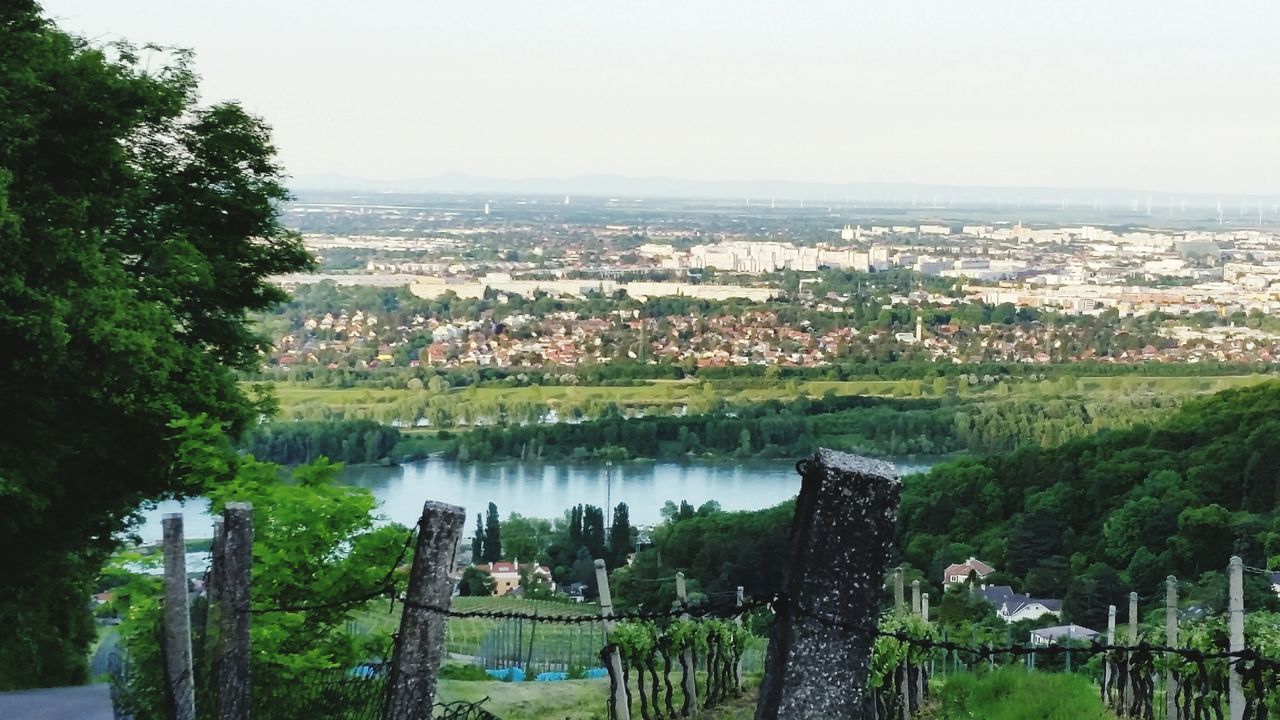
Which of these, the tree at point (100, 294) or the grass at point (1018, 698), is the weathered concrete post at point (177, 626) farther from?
the grass at point (1018, 698)

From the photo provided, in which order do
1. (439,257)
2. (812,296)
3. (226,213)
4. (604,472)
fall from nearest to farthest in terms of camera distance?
(226,213) → (604,472) → (812,296) → (439,257)

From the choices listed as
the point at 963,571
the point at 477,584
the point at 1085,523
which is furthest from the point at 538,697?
the point at 1085,523

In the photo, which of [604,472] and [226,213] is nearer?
[226,213]

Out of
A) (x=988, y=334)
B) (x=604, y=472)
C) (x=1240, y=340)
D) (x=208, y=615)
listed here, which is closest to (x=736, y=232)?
(x=988, y=334)

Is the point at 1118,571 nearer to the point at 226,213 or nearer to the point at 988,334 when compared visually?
the point at 226,213

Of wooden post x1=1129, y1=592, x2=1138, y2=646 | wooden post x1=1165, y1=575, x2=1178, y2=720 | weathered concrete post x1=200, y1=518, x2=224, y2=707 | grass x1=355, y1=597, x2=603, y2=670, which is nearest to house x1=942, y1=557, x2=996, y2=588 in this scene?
grass x1=355, y1=597, x2=603, y2=670

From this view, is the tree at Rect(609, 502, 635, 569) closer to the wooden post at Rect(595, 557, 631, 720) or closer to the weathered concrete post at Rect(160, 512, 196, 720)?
the wooden post at Rect(595, 557, 631, 720)

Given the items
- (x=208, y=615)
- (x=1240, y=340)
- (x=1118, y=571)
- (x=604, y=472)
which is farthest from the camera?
(x=1240, y=340)
